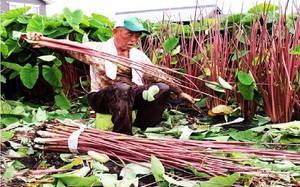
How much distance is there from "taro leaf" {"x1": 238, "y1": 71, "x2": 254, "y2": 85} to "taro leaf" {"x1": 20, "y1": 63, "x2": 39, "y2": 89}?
1.55 m

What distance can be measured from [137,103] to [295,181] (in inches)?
41.7

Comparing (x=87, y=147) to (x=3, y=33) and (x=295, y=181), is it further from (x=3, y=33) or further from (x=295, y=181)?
(x=3, y=33)

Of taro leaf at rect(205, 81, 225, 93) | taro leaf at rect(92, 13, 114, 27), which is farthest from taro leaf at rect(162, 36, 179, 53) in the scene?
taro leaf at rect(92, 13, 114, 27)

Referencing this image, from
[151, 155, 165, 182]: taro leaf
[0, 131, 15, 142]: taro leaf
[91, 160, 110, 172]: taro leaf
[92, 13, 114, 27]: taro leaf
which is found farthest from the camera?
[92, 13, 114, 27]: taro leaf

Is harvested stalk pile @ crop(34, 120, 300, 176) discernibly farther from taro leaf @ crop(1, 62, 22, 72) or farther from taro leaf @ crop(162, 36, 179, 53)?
taro leaf @ crop(1, 62, 22, 72)

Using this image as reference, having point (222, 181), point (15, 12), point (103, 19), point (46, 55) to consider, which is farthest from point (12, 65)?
point (222, 181)

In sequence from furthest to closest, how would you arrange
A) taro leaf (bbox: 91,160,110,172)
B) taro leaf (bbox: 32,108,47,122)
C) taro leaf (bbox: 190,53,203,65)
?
1. taro leaf (bbox: 190,53,203,65)
2. taro leaf (bbox: 32,108,47,122)
3. taro leaf (bbox: 91,160,110,172)

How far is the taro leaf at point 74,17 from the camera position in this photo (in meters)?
3.36

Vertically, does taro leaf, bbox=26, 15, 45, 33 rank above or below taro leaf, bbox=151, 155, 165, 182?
above

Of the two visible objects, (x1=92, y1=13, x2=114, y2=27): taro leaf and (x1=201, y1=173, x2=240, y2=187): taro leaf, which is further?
(x1=92, y1=13, x2=114, y2=27): taro leaf

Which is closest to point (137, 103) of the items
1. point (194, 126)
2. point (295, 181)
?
point (194, 126)

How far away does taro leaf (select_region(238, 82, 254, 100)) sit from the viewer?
233 cm

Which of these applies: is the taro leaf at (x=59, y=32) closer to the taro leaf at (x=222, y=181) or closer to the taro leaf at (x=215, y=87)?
the taro leaf at (x=215, y=87)

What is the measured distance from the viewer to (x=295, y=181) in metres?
1.44
